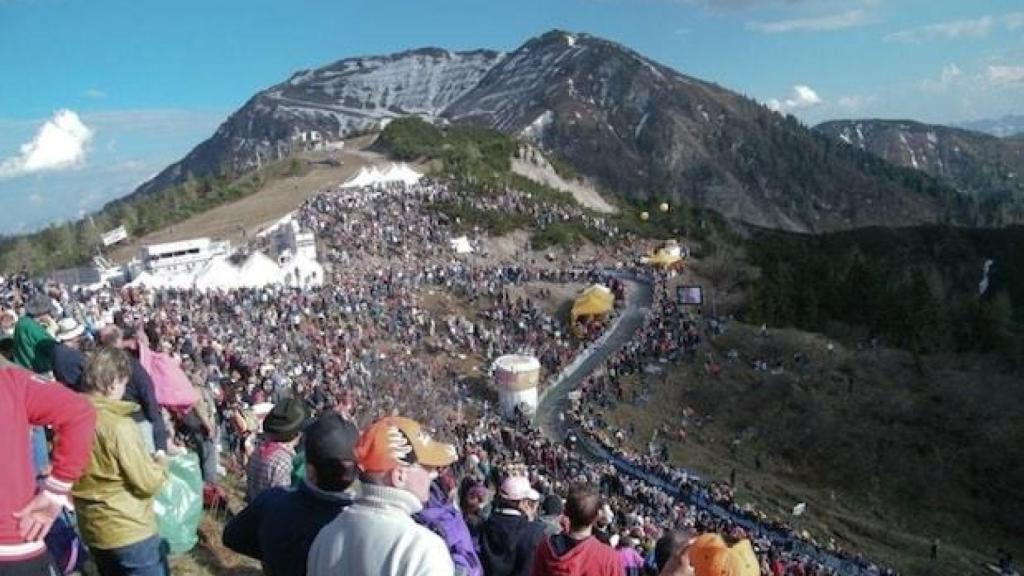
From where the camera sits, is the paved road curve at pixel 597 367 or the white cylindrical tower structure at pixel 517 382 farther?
the white cylindrical tower structure at pixel 517 382

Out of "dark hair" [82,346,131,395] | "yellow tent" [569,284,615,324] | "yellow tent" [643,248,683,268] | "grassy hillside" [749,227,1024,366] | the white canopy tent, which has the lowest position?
"grassy hillside" [749,227,1024,366]

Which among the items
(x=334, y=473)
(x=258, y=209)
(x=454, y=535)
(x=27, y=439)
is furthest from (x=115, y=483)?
(x=258, y=209)

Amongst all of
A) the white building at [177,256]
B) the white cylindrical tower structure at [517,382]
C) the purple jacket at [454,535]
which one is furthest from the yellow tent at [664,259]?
the purple jacket at [454,535]

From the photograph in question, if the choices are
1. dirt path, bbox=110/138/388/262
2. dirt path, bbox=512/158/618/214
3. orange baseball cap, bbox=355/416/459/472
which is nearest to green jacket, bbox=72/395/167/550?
orange baseball cap, bbox=355/416/459/472

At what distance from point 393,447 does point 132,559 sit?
2.34 metres

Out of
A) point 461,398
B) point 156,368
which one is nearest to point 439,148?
point 461,398

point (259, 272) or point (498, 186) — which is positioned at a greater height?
point (498, 186)

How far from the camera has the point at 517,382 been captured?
31.0 meters

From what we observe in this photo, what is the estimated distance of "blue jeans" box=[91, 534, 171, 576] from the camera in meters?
5.00

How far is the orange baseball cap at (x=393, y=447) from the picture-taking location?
11.8ft

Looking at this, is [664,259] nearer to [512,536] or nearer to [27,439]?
[512,536]

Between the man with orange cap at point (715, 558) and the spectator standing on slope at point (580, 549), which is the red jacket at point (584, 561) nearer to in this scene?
the spectator standing on slope at point (580, 549)

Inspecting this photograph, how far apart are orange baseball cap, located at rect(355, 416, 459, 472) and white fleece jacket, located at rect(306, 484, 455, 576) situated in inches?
4.7

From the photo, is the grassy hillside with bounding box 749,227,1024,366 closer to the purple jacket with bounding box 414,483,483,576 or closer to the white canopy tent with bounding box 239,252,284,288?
the white canopy tent with bounding box 239,252,284,288
